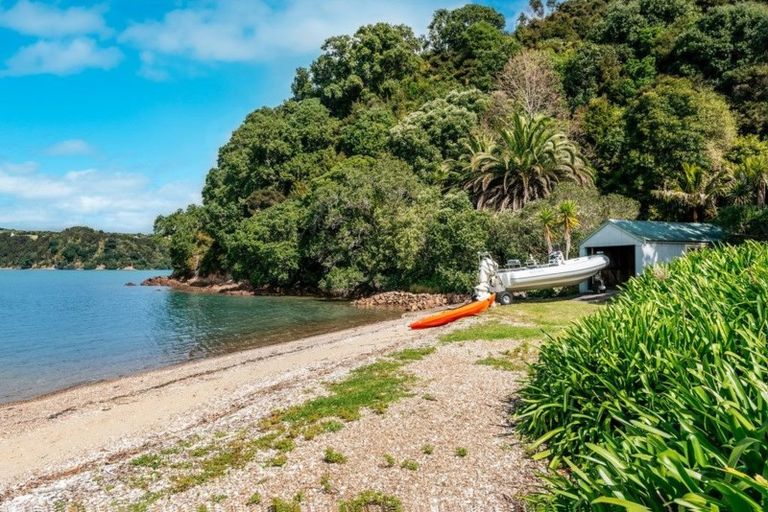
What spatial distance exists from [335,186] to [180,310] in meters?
16.3

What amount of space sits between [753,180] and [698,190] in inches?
318

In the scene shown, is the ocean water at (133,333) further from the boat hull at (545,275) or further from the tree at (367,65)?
the tree at (367,65)

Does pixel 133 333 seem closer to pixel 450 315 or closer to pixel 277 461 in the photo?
pixel 450 315

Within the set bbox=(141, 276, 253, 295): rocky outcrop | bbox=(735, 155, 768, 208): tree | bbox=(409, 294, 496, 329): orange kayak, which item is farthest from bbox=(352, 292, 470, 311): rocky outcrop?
bbox=(141, 276, 253, 295): rocky outcrop

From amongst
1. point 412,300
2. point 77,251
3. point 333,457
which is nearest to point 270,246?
point 412,300

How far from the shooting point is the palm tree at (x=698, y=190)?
2831 centimetres

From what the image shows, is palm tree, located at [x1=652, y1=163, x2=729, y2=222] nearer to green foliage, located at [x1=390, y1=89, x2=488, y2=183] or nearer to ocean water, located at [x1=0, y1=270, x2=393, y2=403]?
green foliage, located at [x1=390, y1=89, x2=488, y2=183]

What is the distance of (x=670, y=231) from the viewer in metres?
24.5

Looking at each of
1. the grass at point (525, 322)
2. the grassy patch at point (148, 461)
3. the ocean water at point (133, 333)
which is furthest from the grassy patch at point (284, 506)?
the ocean water at point (133, 333)

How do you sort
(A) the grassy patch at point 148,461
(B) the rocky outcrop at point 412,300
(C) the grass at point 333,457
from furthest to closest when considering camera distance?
(B) the rocky outcrop at point 412,300 → (A) the grassy patch at point 148,461 → (C) the grass at point 333,457

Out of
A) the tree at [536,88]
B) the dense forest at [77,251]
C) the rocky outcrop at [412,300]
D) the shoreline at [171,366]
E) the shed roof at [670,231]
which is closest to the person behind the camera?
the shoreline at [171,366]

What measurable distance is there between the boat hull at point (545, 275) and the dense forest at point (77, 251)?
145 m

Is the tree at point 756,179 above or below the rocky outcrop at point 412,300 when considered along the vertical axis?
above

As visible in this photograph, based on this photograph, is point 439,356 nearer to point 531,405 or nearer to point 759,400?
point 531,405
